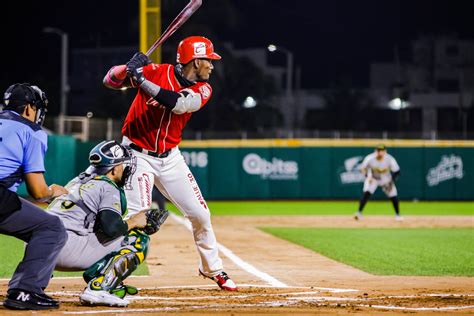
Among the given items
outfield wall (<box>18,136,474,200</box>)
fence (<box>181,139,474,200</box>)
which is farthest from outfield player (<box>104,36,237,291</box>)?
fence (<box>181,139,474,200</box>)

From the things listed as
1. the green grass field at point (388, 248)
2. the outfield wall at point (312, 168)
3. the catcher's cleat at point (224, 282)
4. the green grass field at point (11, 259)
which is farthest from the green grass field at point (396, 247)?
the outfield wall at point (312, 168)

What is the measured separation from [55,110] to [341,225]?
3873 cm

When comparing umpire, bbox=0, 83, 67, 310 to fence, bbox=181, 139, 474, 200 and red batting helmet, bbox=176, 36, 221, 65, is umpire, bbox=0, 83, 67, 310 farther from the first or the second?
fence, bbox=181, 139, 474, 200

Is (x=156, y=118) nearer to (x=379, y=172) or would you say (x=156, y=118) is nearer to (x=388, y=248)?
(x=388, y=248)

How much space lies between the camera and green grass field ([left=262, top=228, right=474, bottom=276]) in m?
11.2

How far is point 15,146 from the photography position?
21.2ft

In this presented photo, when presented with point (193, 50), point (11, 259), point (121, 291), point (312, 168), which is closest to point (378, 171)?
point (312, 168)

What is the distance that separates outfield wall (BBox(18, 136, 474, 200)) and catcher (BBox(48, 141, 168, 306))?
24449 mm

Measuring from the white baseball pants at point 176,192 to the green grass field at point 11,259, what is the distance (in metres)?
1.92

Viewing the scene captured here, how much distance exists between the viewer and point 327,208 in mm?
28031

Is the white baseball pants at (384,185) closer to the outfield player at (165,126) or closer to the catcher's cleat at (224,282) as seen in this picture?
the catcher's cleat at (224,282)

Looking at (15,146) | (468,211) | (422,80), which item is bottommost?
(468,211)

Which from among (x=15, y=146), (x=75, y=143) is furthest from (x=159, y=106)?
(x=75, y=143)

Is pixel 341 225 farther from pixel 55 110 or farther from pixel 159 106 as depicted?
pixel 55 110
